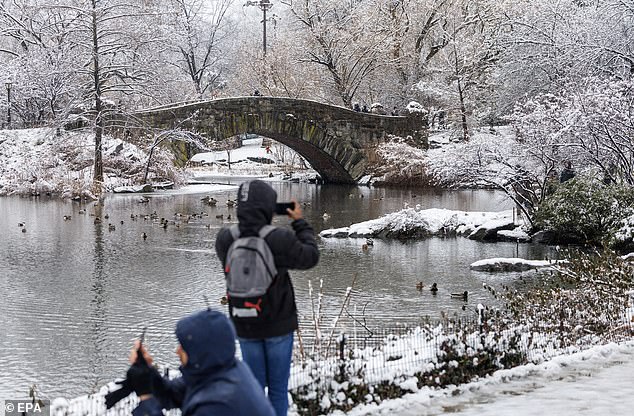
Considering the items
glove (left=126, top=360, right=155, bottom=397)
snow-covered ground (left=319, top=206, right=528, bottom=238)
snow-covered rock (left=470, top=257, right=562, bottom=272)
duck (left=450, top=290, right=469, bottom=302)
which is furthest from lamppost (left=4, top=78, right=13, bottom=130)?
glove (left=126, top=360, right=155, bottom=397)

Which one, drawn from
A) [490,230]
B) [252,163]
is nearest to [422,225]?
[490,230]

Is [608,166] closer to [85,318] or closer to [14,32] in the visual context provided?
[85,318]

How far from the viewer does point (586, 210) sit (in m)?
14.9

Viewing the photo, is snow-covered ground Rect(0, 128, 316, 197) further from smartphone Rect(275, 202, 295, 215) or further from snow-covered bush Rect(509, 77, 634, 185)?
smartphone Rect(275, 202, 295, 215)

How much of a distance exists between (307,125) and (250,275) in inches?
1073

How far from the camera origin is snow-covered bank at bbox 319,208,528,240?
664 inches

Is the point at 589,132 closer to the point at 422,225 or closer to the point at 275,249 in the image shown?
the point at 422,225

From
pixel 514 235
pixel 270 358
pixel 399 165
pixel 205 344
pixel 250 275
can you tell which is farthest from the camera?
pixel 399 165

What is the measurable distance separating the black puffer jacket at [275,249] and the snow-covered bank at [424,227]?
41.2 feet

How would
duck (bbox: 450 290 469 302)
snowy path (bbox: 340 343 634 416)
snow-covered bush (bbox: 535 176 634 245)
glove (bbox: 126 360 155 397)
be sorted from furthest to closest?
snow-covered bush (bbox: 535 176 634 245)
duck (bbox: 450 290 469 302)
snowy path (bbox: 340 343 634 416)
glove (bbox: 126 360 155 397)

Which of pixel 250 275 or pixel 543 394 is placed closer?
pixel 250 275

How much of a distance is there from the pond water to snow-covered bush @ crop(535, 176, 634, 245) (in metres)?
0.66

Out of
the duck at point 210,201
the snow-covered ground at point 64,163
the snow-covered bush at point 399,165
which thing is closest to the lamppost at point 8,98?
the snow-covered ground at point 64,163

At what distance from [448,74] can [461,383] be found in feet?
112
